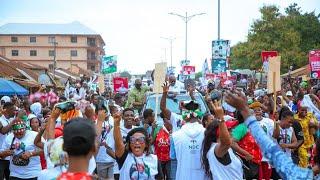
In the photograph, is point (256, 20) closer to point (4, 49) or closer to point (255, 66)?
point (255, 66)

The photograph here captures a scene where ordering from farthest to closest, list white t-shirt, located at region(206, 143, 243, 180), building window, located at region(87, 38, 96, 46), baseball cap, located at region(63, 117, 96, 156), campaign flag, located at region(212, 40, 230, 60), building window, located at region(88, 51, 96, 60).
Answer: building window, located at region(88, 51, 96, 60), building window, located at region(87, 38, 96, 46), campaign flag, located at region(212, 40, 230, 60), white t-shirt, located at region(206, 143, 243, 180), baseball cap, located at region(63, 117, 96, 156)

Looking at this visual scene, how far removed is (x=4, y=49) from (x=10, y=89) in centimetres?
8299

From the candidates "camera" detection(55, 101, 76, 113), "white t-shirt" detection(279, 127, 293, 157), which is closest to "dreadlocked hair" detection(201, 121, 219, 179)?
"camera" detection(55, 101, 76, 113)

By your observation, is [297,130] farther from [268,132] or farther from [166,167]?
[166,167]

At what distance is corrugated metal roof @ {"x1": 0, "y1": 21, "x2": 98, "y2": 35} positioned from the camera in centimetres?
10000

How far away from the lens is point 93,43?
340 ft

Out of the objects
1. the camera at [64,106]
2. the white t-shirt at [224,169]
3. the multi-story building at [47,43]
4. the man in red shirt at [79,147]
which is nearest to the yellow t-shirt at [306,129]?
the white t-shirt at [224,169]

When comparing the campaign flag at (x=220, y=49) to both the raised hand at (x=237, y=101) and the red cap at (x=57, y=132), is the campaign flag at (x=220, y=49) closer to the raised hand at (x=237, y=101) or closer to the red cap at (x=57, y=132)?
the red cap at (x=57, y=132)

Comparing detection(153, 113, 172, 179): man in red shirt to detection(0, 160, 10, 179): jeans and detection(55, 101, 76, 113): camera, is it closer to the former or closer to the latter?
detection(0, 160, 10, 179): jeans

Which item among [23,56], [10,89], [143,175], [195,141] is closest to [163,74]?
[195,141]

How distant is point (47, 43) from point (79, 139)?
99878mm

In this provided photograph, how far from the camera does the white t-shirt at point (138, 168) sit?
559cm

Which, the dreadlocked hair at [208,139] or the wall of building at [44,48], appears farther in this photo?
the wall of building at [44,48]

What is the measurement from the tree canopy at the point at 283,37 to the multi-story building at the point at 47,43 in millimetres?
50073
